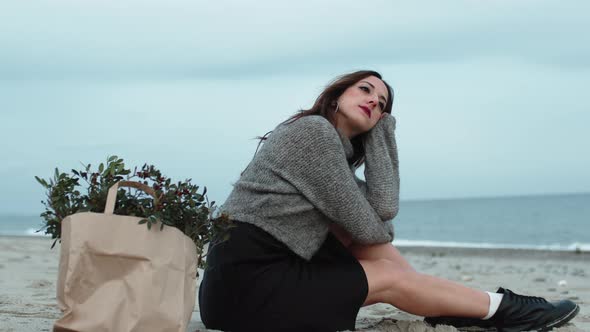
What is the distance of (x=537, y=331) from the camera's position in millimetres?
3250

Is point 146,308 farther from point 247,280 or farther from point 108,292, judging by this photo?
point 247,280

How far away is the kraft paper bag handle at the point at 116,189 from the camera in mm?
2344

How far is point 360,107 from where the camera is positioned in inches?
130

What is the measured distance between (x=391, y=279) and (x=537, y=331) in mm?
816

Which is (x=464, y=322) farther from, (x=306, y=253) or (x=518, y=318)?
(x=306, y=253)

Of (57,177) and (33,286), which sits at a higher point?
(57,177)

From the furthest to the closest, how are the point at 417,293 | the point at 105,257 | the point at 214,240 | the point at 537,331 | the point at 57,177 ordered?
the point at 537,331 < the point at 417,293 < the point at 214,240 < the point at 57,177 < the point at 105,257

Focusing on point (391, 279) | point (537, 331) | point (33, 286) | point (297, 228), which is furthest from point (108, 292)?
point (33, 286)

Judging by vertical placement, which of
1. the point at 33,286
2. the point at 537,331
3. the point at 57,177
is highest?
the point at 57,177

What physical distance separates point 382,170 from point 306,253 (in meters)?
0.57

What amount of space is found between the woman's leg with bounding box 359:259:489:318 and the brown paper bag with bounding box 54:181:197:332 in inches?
38.1

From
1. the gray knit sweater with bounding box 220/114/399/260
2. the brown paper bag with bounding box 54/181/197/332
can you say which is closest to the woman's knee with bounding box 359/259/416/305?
the gray knit sweater with bounding box 220/114/399/260

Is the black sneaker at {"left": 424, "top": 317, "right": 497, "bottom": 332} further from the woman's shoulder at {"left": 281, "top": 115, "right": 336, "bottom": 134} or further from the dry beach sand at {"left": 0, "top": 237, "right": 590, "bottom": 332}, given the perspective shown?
the woman's shoulder at {"left": 281, "top": 115, "right": 336, "bottom": 134}

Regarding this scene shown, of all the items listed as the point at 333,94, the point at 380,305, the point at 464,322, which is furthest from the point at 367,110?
the point at 380,305
